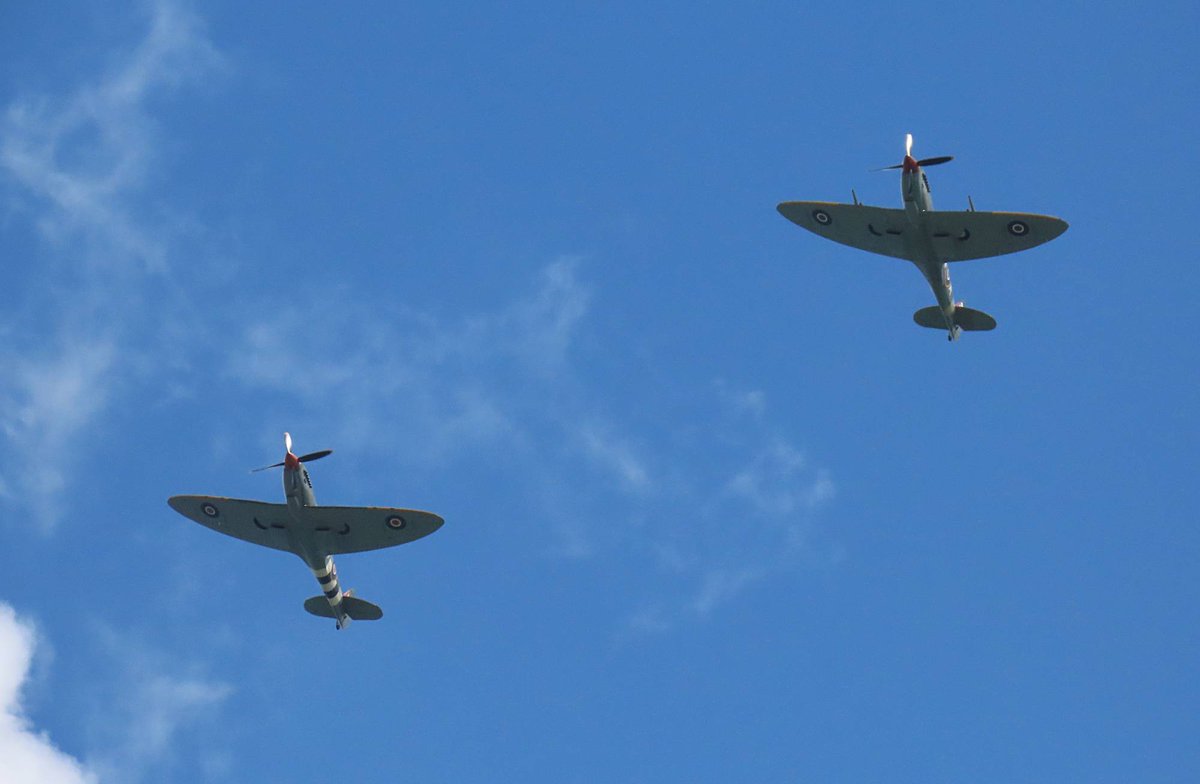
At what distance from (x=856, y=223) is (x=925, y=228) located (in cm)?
290

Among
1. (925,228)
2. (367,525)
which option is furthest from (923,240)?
(367,525)

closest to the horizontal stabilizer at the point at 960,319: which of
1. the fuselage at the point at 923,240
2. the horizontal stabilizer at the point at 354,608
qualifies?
the fuselage at the point at 923,240

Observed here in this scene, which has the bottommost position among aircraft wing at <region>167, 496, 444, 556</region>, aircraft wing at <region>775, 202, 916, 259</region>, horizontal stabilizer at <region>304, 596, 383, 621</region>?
horizontal stabilizer at <region>304, 596, 383, 621</region>

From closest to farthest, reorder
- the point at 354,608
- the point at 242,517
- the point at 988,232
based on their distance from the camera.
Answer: the point at 988,232
the point at 242,517
the point at 354,608

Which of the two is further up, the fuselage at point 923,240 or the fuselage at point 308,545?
the fuselage at point 923,240

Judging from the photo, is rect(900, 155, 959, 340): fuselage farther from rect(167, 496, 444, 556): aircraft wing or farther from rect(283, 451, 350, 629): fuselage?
rect(283, 451, 350, 629): fuselage

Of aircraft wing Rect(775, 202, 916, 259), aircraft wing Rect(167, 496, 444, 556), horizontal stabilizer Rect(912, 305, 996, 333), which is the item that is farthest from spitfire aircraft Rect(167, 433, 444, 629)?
horizontal stabilizer Rect(912, 305, 996, 333)

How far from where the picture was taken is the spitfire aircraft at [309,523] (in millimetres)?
72250

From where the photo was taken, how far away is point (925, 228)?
2884 inches

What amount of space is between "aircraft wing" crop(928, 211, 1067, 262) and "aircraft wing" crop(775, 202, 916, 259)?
1250 millimetres

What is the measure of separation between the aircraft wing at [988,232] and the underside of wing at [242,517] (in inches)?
1024

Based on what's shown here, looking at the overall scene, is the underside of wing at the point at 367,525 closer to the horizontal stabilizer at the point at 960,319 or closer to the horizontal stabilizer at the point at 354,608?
the horizontal stabilizer at the point at 354,608

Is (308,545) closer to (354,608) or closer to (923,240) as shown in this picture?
(354,608)

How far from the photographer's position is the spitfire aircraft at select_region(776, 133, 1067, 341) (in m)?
72.1
